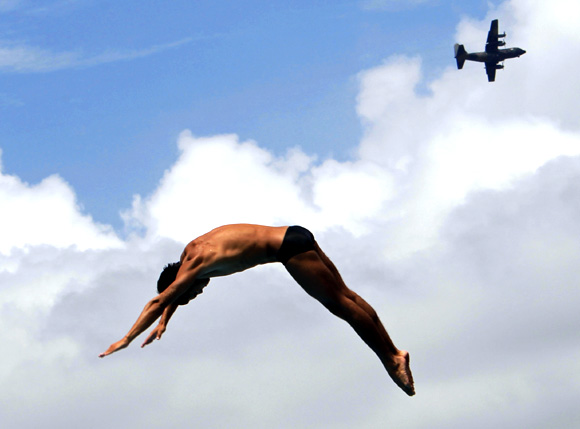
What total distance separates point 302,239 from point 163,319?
9.88 ft

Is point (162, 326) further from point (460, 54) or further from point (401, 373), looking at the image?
point (460, 54)

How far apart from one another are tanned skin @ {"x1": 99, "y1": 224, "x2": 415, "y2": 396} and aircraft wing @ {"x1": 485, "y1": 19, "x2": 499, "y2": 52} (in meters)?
108

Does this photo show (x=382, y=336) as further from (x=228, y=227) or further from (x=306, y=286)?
(x=228, y=227)

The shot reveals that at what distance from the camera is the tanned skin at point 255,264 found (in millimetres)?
16352

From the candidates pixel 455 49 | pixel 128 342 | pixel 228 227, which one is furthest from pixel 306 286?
pixel 455 49

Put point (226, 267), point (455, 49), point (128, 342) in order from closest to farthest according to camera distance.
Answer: point (128, 342), point (226, 267), point (455, 49)

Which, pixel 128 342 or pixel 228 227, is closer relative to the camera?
pixel 128 342

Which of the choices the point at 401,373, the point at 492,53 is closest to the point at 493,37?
the point at 492,53

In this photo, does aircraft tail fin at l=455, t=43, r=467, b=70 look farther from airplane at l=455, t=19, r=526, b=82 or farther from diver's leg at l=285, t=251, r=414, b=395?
diver's leg at l=285, t=251, r=414, b=395

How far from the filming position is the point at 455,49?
12000 centimetres

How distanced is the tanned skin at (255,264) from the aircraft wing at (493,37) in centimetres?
10773

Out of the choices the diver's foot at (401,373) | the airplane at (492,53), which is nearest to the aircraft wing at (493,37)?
the airplane at (492,53)

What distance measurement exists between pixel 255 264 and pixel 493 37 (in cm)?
10967

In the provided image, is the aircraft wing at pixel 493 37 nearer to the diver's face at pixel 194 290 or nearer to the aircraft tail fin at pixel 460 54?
the aircraft tail fin at pixel 460 54
